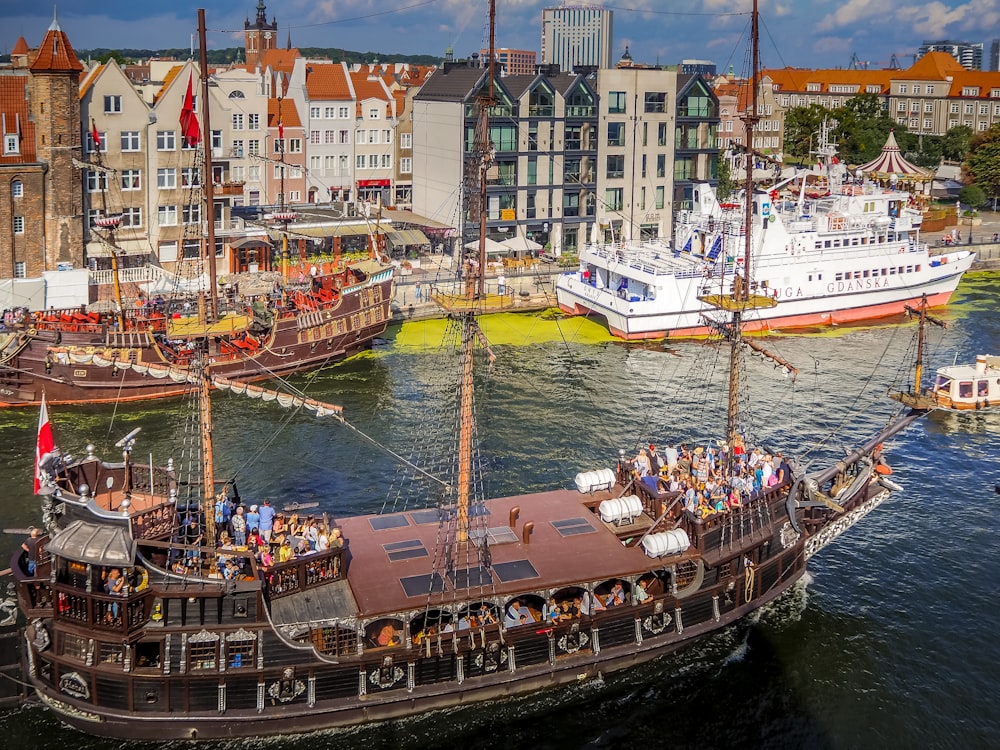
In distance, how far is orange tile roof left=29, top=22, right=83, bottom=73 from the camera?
61281 mm

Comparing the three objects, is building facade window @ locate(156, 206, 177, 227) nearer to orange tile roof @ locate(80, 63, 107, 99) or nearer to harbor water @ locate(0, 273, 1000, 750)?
orange tile roof @ locate(80, 63, 107, 99)

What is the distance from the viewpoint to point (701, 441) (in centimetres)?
4859

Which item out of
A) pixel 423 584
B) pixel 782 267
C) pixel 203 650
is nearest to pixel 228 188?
pixel 782 267

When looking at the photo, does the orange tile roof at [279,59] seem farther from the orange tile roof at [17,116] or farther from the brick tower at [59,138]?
the brick tower at [59,138]

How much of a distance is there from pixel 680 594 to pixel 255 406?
2574 centimetres

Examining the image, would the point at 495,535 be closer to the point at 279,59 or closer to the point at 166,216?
the point at 166,216

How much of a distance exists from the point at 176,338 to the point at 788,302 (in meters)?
36.2

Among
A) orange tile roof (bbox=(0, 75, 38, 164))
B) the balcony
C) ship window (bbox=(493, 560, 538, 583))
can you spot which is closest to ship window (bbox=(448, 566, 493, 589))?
ship window (bbox=(493, 560, 538, 583))

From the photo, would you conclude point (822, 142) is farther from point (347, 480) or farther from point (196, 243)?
point (347, 480)

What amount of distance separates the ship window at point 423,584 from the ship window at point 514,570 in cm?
165

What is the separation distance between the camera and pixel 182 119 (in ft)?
198

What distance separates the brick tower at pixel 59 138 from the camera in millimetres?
61531

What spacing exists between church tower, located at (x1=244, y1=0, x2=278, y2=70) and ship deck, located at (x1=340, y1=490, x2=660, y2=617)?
8413 centimetres

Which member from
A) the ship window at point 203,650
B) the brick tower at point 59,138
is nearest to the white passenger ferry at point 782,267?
the brick tower at point 59,138
